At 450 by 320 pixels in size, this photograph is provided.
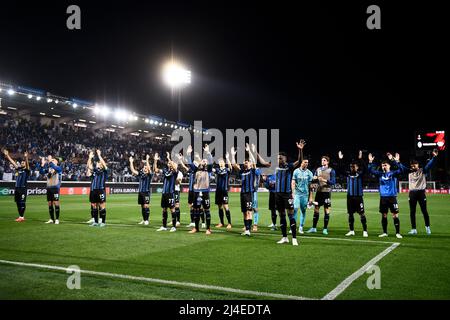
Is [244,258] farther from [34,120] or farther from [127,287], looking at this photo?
[34,120]

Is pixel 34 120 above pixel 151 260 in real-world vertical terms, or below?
above

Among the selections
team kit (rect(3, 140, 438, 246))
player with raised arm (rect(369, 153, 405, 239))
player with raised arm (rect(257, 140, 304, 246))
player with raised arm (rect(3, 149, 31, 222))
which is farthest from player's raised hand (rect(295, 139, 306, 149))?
player with raised arm (rect(3, 149, 31, 222))

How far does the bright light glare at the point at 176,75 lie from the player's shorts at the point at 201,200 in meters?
37.3

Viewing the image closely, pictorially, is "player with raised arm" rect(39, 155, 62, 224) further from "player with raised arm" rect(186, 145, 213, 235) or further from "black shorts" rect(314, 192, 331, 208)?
"black shorts" rect(314, 192, 331, 208)

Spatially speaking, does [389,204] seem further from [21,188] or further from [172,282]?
[21,188]

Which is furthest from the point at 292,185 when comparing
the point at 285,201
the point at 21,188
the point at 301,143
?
the point at 21,188

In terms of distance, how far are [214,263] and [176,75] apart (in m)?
42.5

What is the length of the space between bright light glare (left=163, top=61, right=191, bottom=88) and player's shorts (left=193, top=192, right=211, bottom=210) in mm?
37267

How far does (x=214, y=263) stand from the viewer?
276 inches

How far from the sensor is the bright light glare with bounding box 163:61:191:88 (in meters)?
46.6

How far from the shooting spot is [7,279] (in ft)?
18.6
